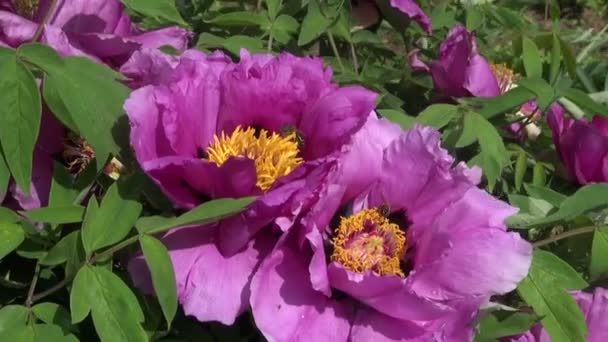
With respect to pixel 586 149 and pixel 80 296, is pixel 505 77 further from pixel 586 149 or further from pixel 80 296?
pixel 80 296

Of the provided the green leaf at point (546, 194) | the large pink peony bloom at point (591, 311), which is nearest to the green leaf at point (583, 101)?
the green leaf at point (546, 194)

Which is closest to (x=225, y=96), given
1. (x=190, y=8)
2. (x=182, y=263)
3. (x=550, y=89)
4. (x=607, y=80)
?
(x=182, y=263)

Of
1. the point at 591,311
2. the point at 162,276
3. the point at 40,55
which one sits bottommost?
the point at 591,311

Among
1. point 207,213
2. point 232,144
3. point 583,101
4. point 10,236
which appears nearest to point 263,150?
point 232,144

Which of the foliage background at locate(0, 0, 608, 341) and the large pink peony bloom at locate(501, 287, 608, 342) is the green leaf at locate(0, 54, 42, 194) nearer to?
the foliage background at locate(0, 0, 608, 341)

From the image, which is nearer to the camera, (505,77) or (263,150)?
(263,150)

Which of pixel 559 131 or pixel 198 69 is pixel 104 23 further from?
pixel 559 131
